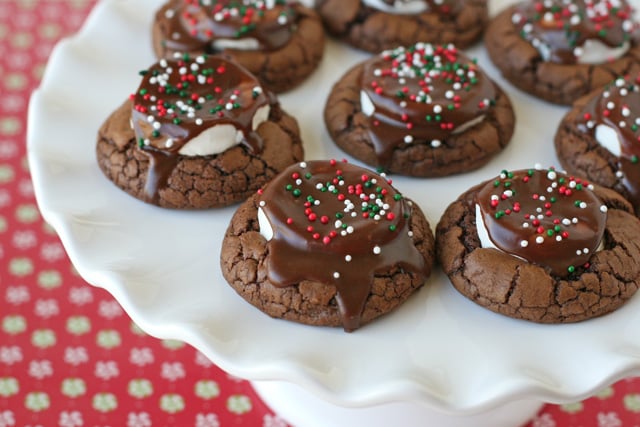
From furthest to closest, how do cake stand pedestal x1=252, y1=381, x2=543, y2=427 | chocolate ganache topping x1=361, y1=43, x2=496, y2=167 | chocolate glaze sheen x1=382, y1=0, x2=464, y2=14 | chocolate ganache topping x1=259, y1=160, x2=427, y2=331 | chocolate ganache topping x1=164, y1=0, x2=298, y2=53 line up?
chocolate glaze sheen x1=382, y1=0, x2=464, y2=14, chocolate ganache topping x1=164, y1=0, x2=298, y2=53, chocolate ganache topping x1=361, y1=43, x2=496, y2=167, cake stand pedestal x1=252, y1=381, x2=543, y2=427, chocolate ganache topping x1=259, y1=160, x2=427, y2=331

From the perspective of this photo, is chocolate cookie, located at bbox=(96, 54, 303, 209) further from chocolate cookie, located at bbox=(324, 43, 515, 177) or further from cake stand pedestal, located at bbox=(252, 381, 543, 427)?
cake stand pedestal, located at bbox=(252, 381, 543, 427)

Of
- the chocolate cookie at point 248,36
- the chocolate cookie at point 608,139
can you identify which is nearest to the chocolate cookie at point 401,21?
the chocolate cookie at point 248,36

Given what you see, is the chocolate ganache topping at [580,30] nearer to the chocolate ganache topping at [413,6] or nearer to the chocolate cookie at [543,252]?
the chocolate ganache topping at [413,6]

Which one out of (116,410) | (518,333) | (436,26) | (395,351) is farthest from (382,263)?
(436,26)

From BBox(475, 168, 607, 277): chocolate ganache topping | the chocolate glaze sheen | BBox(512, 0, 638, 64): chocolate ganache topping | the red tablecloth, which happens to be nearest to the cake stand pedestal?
the red tablecloth

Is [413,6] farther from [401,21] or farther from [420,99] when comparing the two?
[420,99]

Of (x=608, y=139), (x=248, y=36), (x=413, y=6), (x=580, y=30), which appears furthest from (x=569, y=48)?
(x=248, y=36)
